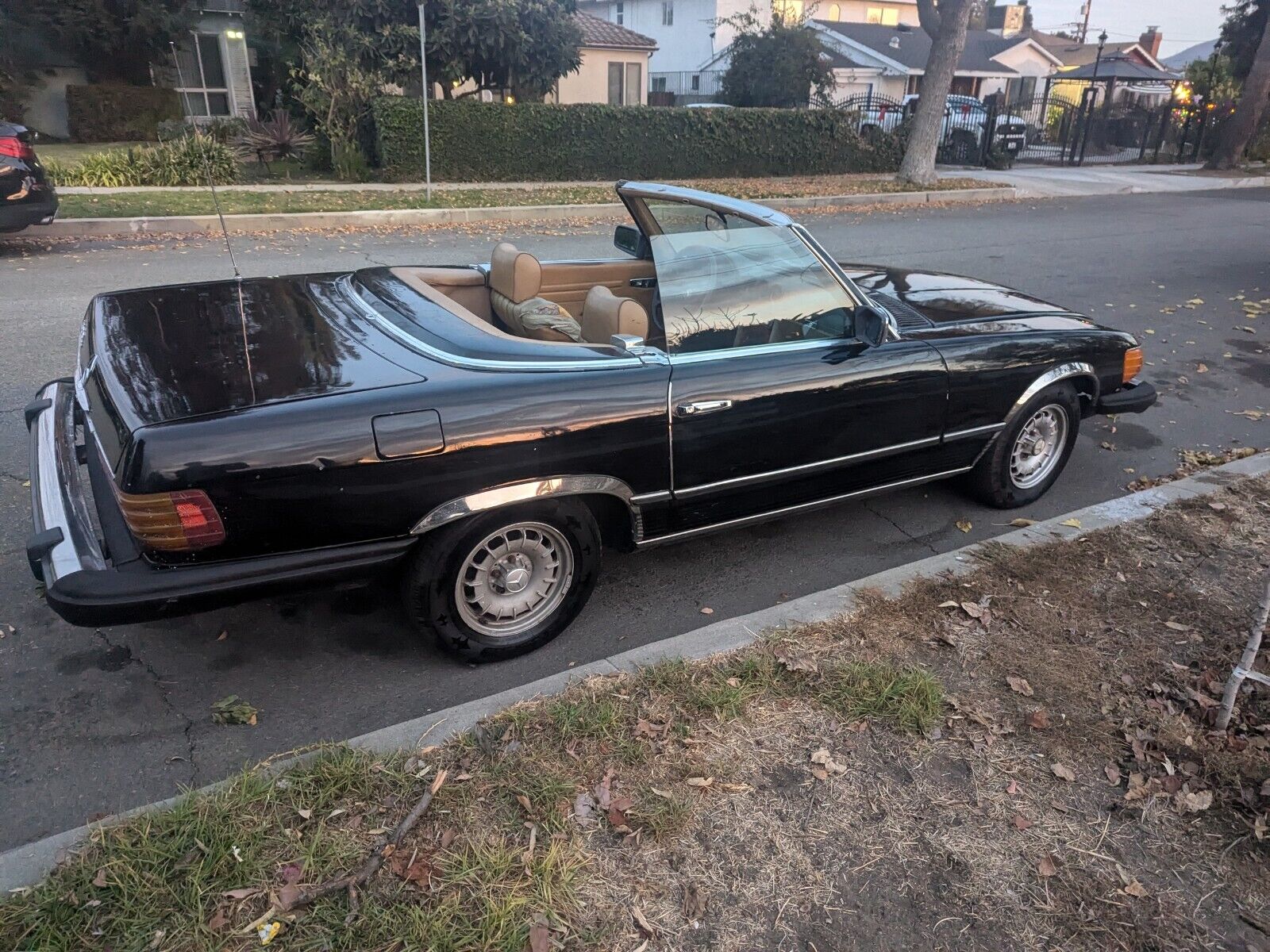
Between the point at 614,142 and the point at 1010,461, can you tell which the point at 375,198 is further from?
the point at 1010,461

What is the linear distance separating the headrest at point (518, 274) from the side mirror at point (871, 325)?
140 centimetres

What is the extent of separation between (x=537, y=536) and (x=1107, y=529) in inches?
112

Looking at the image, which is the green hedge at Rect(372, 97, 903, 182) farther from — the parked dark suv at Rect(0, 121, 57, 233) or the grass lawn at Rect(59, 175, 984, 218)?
the parked dark suv at Rect(0, 121, 57, 233)

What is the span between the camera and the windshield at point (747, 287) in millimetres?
3592

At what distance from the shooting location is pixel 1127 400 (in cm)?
473

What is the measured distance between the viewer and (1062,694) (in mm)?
3119

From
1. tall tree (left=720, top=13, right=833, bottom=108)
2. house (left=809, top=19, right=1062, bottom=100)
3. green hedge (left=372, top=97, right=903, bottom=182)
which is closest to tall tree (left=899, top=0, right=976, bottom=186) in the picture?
green hedge (left=372, top=97, right=903, bottom=182)

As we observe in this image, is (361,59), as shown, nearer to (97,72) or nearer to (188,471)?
(97,72)

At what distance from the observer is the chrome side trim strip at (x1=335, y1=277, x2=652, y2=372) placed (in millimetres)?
3049

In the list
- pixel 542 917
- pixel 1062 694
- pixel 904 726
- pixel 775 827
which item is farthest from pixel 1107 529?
pixel 542 917

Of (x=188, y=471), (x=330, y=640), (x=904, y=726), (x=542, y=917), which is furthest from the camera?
(x=330, y=640)

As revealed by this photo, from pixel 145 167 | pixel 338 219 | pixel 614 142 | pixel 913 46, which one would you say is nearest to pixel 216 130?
pixel 145 167

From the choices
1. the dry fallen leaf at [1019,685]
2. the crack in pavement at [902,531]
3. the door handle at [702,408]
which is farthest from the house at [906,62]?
the dry fallen leaf at [1019,685]

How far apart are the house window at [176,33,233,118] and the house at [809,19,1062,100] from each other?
24267mm
